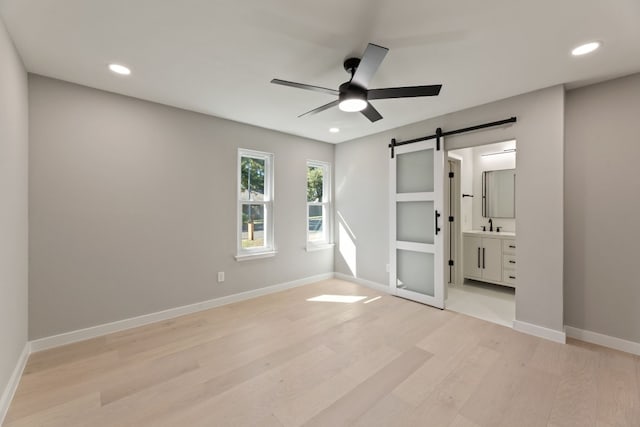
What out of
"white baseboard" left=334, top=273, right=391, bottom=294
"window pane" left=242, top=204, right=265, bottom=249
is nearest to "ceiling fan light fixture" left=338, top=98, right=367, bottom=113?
"window pane" left=242, top=204, right=265, bottom=249

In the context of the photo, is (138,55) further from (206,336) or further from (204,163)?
(206,336)

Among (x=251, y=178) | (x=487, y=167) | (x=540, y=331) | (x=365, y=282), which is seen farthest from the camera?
(x=487, y=167)

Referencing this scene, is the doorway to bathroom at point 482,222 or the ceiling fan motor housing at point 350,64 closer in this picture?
the ceiling fan motor housing at point 350,64

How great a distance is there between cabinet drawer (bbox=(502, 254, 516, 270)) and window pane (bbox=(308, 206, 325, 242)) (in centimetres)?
297

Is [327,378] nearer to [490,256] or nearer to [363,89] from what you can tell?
[363,89]

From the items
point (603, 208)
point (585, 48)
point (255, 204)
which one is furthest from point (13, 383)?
point (603, 208)

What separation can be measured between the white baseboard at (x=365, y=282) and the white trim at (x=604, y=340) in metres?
2.07

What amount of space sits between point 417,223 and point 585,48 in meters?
2.38

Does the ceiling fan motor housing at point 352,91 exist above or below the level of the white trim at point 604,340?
above

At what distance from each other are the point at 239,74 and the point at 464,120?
2658mm

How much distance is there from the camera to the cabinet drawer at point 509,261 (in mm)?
4164

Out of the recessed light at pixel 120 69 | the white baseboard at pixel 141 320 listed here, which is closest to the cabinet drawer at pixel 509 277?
the white baseboard at pixel 141 320

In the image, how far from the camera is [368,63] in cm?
185

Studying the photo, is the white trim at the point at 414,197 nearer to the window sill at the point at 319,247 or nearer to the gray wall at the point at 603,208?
the gray wall at the point at 603,208
